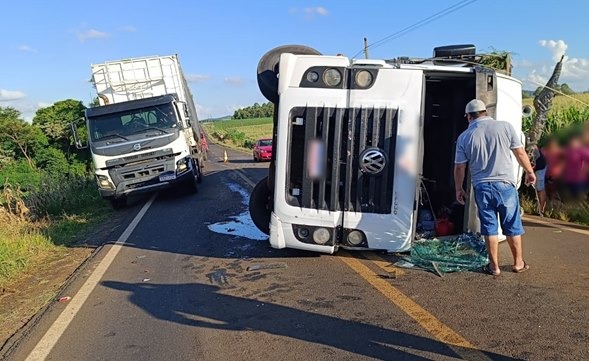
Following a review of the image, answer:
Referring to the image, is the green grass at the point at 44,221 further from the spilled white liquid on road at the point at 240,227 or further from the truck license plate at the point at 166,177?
the spilled white liquid on road at the point at 240,227

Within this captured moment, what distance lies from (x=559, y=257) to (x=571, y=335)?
91.4 inches

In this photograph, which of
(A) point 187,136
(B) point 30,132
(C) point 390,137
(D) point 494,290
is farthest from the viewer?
(B) point 30,132

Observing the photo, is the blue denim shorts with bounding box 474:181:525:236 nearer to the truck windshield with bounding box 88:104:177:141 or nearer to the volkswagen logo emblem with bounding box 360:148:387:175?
the volkswagen logo emblem with bounding box 360:148:387:175

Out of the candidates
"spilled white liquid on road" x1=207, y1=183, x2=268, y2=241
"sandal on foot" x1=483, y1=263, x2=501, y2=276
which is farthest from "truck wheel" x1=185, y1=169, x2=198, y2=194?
"sandal on foot" x1=483, y1=263, x2=501, y2=276

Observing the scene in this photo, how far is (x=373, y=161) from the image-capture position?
578 centimetres

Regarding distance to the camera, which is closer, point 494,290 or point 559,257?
point 494,290

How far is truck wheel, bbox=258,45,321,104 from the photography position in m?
6.61

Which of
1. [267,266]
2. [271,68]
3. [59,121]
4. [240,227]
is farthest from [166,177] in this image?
[59,121]

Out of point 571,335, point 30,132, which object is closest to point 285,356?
point 571,335

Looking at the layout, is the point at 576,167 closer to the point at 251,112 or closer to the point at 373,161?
the point at 373,161

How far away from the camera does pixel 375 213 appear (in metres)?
5.86

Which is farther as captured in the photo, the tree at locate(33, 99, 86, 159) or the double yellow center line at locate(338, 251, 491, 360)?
the tree at locate(33, 99, 86, 159)

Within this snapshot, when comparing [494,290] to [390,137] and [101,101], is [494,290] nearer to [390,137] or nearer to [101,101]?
[390,137]

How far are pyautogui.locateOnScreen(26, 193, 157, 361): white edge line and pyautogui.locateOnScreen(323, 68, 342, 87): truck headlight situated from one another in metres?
3.43
